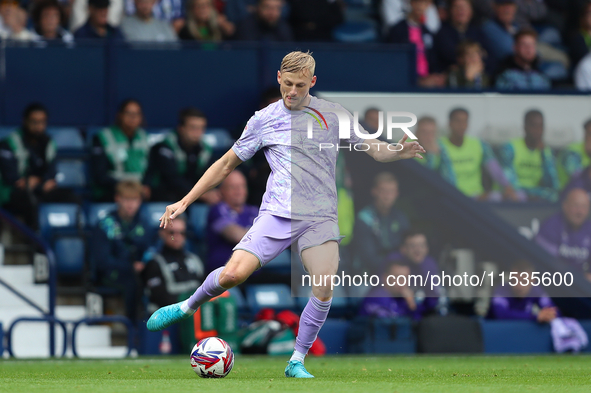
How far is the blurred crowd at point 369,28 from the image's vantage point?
1296cm

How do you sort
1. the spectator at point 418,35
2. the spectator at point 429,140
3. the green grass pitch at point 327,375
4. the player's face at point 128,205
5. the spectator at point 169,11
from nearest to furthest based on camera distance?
the green grass pitch at point 327,375 → the player's face at point 128,205 → the spectator at point 429,140 → the spectator at point 169,11 → the spectator at point 418,35

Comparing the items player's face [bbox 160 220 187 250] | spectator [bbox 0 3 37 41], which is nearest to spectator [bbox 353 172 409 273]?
player's face [bbox 160 220 187 250]

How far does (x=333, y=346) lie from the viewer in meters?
11.1

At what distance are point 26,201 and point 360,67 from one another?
4.43m

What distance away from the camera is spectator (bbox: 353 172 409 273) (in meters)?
11.8

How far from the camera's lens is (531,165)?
1242 cm

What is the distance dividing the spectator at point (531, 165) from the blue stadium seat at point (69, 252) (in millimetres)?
4758

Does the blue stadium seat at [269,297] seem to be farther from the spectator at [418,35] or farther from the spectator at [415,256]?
the spectator at [418,35]

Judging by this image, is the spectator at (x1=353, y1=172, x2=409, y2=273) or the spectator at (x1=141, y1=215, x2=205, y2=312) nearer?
the spectator at (x1=141, y1=215, x2=205, y2=312)

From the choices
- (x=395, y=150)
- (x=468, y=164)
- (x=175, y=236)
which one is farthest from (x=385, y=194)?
(x=395, y=150)

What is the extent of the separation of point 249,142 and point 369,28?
7971 millimetres

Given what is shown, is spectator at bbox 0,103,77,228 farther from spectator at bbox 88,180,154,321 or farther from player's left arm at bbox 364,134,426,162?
player's left arm at bbox 364,134,426,162

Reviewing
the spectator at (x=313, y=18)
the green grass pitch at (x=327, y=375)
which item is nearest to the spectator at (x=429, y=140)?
the spectator at (x=313, y=18)

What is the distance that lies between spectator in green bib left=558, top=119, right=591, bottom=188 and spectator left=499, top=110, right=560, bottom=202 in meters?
0.11
